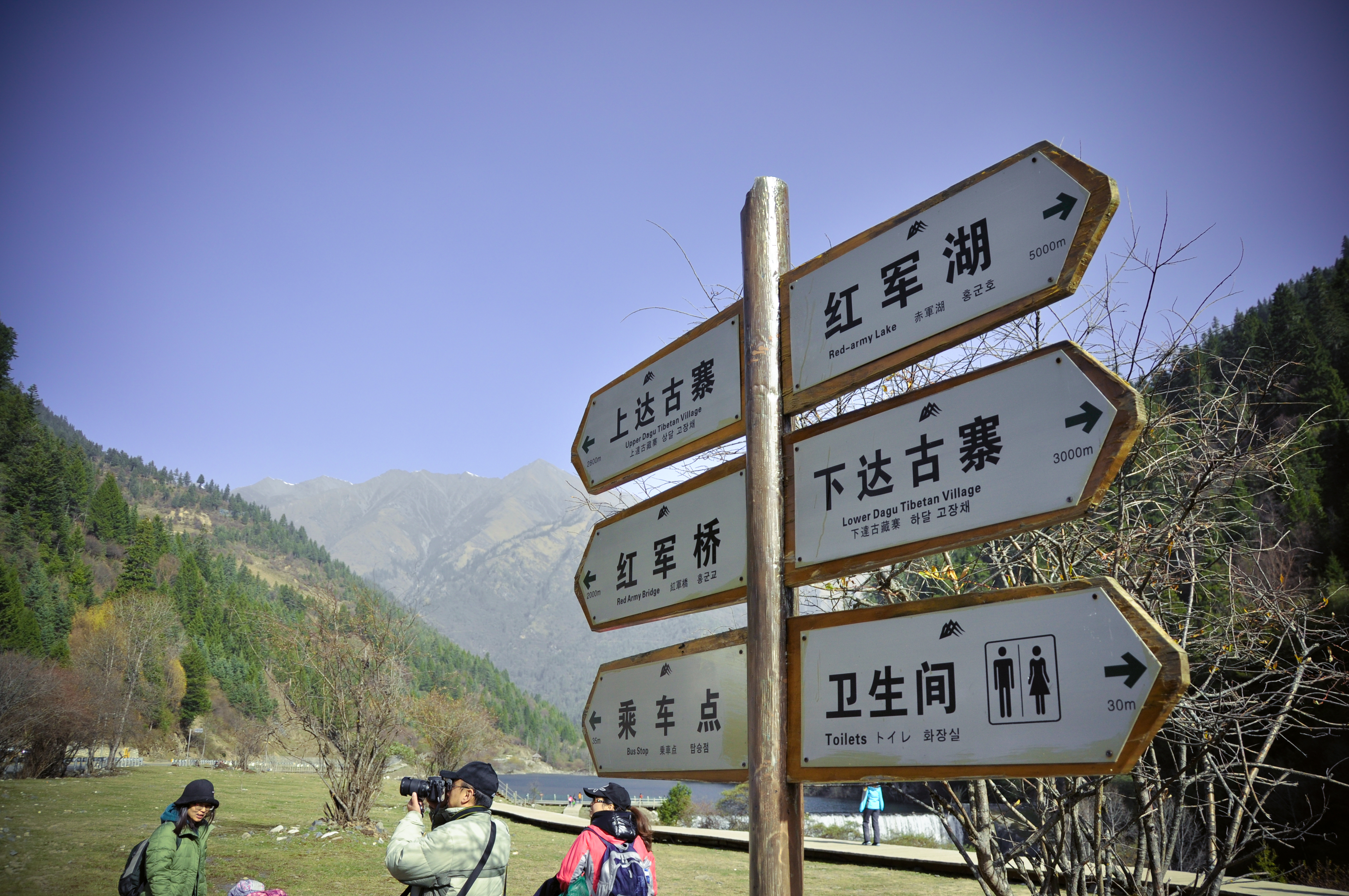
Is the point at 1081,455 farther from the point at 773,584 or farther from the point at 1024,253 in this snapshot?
the point at 773,584

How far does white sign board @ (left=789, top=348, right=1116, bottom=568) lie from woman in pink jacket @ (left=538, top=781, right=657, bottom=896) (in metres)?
2.24

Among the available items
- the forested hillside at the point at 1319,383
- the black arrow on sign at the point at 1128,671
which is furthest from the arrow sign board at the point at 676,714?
the forested hillside at the point at 1319,383

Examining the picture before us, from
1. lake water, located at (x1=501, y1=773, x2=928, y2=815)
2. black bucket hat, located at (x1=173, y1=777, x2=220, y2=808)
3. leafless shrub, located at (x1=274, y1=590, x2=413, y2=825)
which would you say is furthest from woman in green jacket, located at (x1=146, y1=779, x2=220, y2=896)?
leafless shrub, located at (x1=274, y1=590, x2=413, y2=825)

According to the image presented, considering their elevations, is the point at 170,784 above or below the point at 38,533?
below

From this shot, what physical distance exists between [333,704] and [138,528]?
279 feet

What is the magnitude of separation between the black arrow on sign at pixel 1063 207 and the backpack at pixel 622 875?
3.37 meters

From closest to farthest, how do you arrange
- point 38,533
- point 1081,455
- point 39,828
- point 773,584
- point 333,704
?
point 1081,455
point 773,584
point 39,828
point 333,704
point 38,533

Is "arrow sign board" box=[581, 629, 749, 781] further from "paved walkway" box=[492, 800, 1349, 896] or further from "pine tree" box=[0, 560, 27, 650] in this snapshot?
"pine tree" box=[0, 560, 27, 650]

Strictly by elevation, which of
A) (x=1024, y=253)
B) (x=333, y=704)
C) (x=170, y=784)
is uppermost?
(x=1024, y=253)

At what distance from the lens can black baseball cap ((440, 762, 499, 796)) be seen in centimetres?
373

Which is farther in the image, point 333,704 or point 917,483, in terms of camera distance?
point 333,704

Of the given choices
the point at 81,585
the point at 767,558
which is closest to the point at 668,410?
the point at 767,558

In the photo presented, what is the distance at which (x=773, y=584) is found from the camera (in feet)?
8.52

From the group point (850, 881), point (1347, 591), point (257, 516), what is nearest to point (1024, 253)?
point (850, 881)
